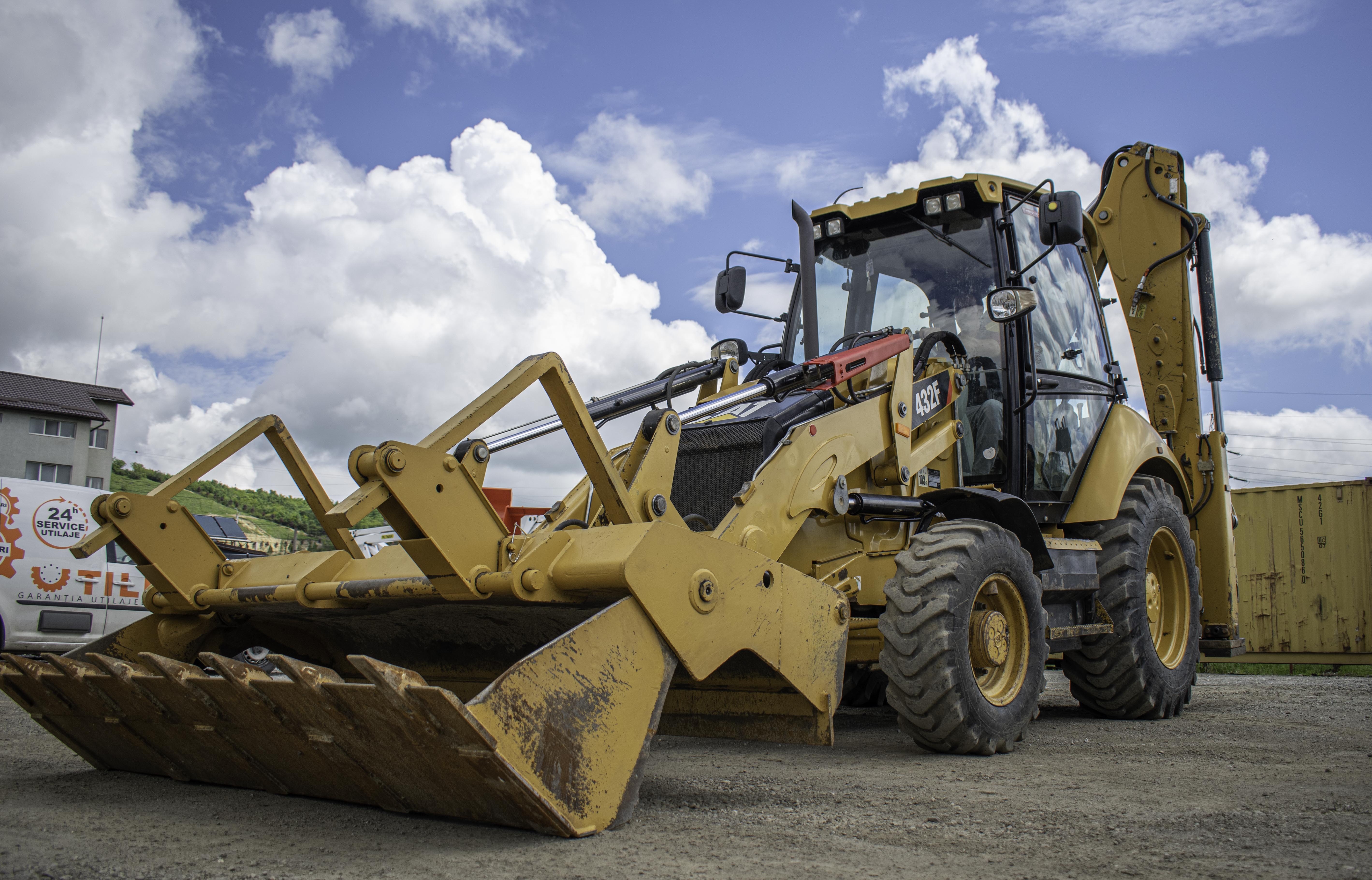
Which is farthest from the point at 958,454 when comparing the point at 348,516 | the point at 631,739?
the point at 348,516

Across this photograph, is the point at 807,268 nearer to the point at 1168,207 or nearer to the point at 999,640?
the point at 999,640

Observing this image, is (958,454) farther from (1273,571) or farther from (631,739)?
(1273,571)

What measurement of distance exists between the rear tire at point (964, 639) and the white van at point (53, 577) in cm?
795

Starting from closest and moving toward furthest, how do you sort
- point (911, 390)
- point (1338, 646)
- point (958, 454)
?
point (911, 390), point (958, 454), point (1338, 646)

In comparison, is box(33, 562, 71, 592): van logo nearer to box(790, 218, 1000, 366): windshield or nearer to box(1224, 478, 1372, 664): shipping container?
box(790, 218, 1000, 366): windshield

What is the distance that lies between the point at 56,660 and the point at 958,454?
4.62 meters

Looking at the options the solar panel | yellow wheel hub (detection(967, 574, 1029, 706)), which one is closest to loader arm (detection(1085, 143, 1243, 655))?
yellow wheel hub (detection(967, 574, 1029, 706))

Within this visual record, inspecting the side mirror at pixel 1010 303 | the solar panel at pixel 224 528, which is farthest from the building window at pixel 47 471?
the side mirror at pixel 1010 303

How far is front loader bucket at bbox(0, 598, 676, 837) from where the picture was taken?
2959 mm

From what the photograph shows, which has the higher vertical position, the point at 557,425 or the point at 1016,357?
the point at 1016,357

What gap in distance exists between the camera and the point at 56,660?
4.13m

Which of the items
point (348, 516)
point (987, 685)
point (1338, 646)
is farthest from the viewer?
point (1338, 646)

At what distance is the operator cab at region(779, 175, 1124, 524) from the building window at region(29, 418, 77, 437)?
1778 inches

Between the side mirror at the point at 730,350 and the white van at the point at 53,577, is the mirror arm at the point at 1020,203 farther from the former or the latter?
the white van at the point at 53,577
